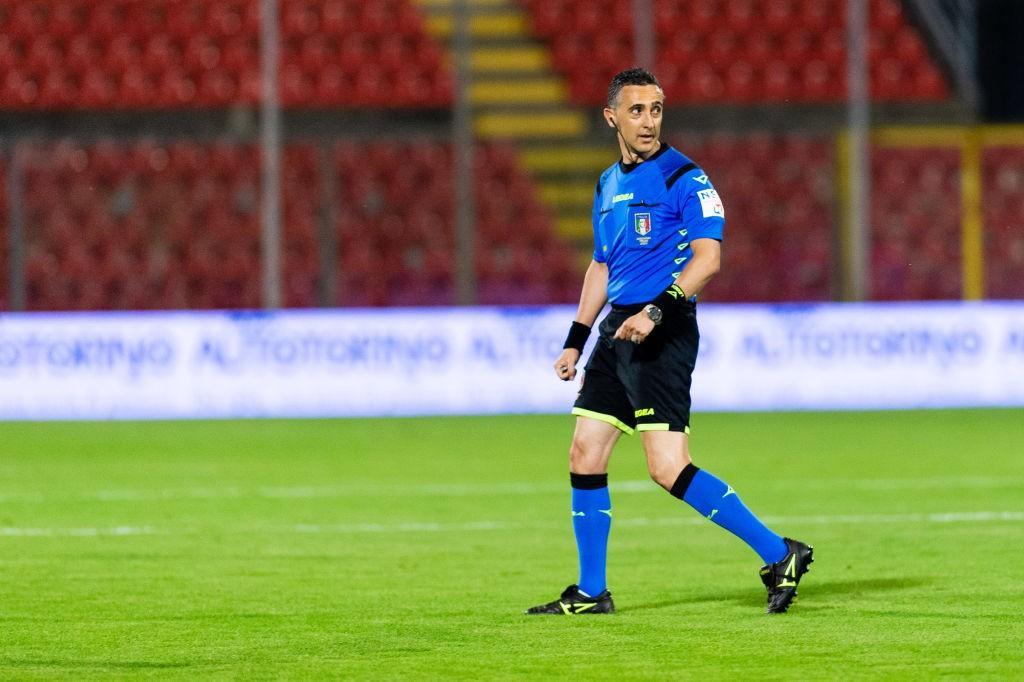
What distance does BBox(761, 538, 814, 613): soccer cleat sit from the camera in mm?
7062

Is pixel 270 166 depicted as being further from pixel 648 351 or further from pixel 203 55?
pixel 648 351

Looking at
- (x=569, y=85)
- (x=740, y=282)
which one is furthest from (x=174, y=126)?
(x=740, y=282)

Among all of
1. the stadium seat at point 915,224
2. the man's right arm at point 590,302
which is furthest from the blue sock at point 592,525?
the stadium seat at point 915,224

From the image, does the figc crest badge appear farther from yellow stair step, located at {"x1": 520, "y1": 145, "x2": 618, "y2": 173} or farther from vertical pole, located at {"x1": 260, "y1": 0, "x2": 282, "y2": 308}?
yellow stair step, located at {"x1": 520, "y1": 145, "x2": 618, "y2": 173}

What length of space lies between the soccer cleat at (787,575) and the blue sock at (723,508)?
3 cm

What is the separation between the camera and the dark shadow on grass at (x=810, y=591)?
7453mm

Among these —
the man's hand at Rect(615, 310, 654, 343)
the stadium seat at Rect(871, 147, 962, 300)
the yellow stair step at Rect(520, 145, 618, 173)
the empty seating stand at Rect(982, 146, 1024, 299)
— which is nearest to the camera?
the man's hand at Rect(615, 310, 654, 343)

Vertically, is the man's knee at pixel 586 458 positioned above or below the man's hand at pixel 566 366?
below

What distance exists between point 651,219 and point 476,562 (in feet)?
7.77

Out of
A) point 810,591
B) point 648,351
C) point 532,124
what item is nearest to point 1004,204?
point 532,124

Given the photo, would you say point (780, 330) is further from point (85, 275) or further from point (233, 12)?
point (233, 12)

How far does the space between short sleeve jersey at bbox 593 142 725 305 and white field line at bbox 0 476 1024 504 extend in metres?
4.79

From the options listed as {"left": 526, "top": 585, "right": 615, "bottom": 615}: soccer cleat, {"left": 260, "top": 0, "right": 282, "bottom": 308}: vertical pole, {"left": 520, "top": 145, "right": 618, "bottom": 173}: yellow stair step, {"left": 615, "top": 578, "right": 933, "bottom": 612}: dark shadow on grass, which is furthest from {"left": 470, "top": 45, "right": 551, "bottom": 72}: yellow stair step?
{"left": 526, "top": 585, "right": 615, "bottom": 615}: soccer cleat

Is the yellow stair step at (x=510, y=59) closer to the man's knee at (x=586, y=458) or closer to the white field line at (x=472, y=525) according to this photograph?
the white field line at (x=472, y=525)
